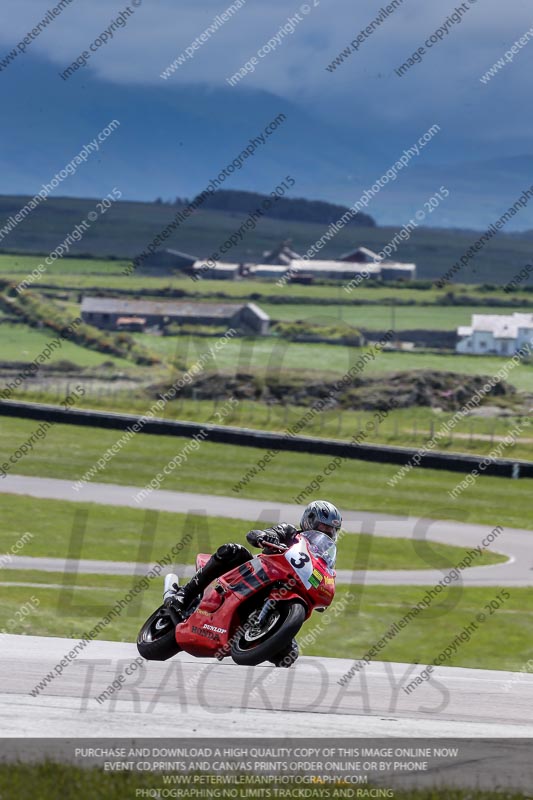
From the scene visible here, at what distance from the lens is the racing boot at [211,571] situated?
12.8 meters

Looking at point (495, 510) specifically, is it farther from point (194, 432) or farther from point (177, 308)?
Result: point (177, 308)

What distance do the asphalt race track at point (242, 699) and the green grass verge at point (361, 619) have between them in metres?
3.99

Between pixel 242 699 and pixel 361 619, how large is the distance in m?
9.93

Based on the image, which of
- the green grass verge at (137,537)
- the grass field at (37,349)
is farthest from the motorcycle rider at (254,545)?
the grass field at (37,349)

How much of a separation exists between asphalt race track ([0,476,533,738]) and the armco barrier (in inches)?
1053

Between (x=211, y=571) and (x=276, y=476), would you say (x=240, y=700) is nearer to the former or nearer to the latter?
(x=211, y=571)

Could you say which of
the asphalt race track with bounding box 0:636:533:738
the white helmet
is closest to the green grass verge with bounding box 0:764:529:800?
the asphalt race track with bounding box 0:636:533:738

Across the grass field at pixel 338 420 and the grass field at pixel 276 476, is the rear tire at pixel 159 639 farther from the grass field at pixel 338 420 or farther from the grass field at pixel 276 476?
the grass field at pixel 338 420

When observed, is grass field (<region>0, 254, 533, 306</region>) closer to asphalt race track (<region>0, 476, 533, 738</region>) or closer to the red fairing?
asphalt race track (<region>0, 476, 533, 738</region>)

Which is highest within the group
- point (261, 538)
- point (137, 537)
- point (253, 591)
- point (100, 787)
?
point (137, 537)

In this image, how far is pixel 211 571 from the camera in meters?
12.9

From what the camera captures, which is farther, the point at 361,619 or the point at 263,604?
the point at 361,619

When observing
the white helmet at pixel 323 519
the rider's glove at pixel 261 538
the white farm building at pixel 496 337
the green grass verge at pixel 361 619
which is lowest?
the rider's glove at pixel 261 538

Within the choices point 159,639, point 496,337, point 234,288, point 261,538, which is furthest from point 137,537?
point 234,288
